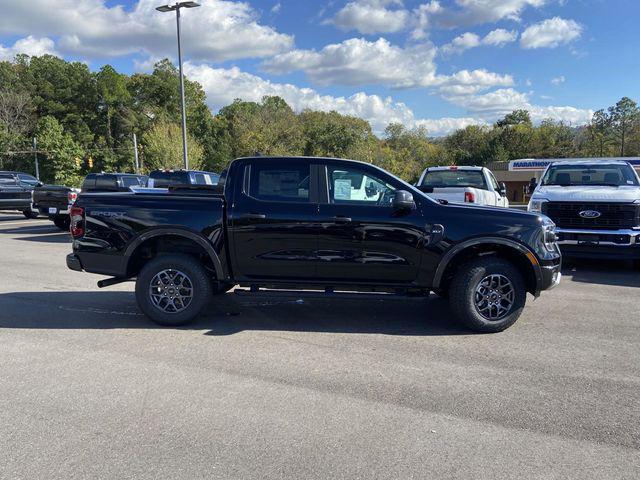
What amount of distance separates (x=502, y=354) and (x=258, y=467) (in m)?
2.97

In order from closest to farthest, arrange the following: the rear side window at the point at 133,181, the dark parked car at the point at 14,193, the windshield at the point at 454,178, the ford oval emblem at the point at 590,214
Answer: the ford oval emblem at the point at 590,214 → the windshield at the point at 454,178 → the rear side window at the point at 133,181 → the dark parked car at the point at 14,193

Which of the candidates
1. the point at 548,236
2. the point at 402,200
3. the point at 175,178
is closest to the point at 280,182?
the point at 402,200

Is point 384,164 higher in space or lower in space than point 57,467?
higher

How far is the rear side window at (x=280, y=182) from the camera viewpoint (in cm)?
600

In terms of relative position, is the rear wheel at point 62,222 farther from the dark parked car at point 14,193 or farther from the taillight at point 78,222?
the taillight at point 78,222

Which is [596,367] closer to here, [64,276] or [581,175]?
[581,175]

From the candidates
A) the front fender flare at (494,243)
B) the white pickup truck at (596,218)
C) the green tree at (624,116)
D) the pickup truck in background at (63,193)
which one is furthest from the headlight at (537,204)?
the green tree at (624,116)

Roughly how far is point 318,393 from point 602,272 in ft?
25.1

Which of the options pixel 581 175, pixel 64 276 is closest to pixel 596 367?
pixel 581 175

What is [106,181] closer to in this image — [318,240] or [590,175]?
[318,240]

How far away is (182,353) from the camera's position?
5223mm

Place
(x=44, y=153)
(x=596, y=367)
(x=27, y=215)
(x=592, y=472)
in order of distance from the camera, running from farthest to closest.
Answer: (x=44, y=153)
(x=27, y=215)
(x=596, y=367)
(x=592, y=472)

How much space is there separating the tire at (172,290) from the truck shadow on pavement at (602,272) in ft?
20.8

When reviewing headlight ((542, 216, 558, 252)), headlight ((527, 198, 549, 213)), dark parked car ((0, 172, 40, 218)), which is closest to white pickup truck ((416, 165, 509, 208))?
headlight ((527, 198, 549, 213))
